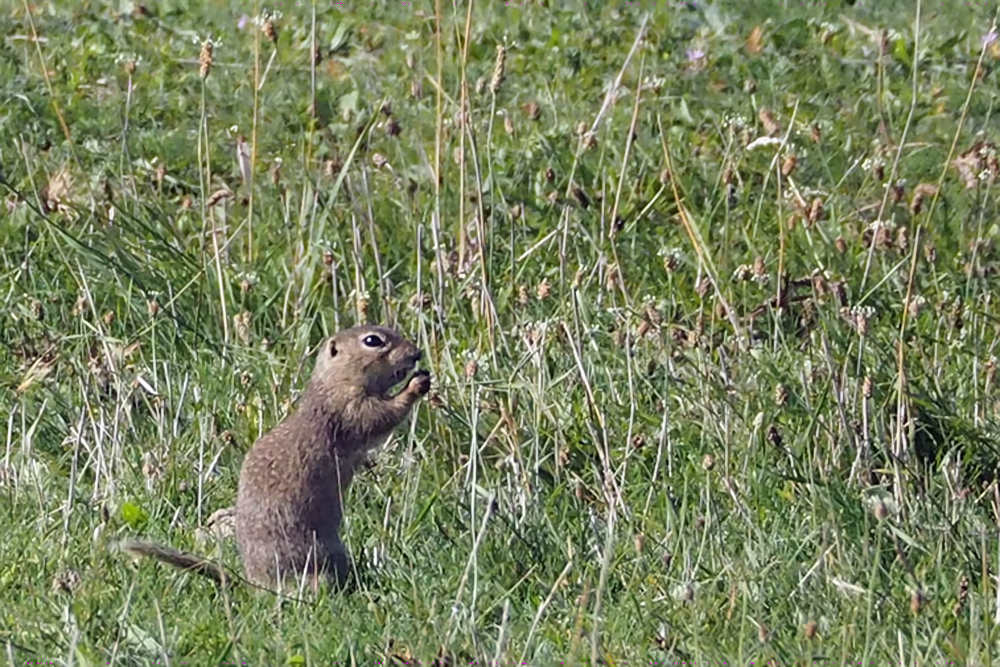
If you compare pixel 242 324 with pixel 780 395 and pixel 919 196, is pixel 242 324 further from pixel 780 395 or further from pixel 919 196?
pixel 919 196

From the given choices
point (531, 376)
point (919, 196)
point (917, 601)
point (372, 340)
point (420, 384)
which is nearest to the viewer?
point (917, 601)

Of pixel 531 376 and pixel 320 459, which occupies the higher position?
pixel 320 459

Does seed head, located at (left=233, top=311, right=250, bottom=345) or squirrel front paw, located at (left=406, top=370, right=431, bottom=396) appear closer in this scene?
squirrel front paw, located at (left=406, top=370, right=431, bottom=396)

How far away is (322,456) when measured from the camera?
432 cm

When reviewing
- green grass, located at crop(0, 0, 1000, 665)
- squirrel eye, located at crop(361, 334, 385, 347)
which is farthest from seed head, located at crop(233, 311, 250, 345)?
squirrel eye, located at crop(361, 334, 385, 347)

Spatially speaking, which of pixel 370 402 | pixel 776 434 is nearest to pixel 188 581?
pixel 370 402

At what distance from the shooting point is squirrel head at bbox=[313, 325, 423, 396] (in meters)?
4.45

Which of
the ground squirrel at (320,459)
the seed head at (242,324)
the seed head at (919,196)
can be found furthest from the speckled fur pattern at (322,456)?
the seed head at (919,196)

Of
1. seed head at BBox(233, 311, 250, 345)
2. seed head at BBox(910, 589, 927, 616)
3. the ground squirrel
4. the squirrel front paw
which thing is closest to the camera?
seed head at BBox(910, 589, 927, 616)

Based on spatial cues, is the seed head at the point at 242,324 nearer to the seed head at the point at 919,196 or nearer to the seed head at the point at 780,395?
the seed head at the point at 780,395

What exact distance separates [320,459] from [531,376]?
2.80ft

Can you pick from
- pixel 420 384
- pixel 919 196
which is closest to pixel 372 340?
pixel 420 384

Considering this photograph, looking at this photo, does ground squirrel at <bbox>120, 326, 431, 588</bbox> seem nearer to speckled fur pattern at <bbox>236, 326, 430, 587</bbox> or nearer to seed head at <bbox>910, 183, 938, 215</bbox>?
speckled fur pattern at <bbox>236, 326, 430, 587</bbox>

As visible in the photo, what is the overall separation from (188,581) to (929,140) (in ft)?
14.1
